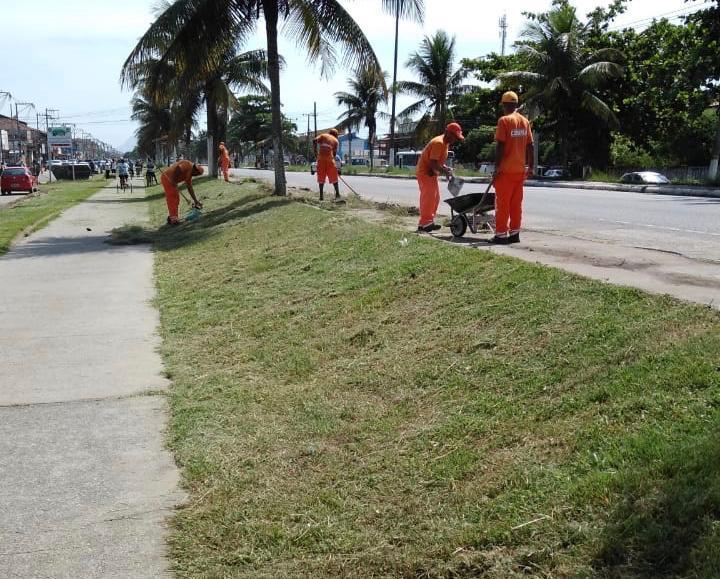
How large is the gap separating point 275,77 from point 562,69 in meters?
22.7

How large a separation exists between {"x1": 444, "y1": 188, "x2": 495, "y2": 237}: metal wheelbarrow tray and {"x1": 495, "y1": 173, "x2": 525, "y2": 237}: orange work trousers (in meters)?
0.42

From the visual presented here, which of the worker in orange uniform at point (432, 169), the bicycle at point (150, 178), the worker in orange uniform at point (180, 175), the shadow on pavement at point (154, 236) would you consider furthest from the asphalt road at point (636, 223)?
the bicycle at point (150, 178)

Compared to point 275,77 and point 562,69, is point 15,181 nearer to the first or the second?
point 562,69

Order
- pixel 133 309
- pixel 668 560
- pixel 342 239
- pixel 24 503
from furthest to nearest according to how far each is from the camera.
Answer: pixel 342 239, pixel 133 309, pixel 24 503, pixel 668 560

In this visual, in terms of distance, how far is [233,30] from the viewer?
59.3 feet

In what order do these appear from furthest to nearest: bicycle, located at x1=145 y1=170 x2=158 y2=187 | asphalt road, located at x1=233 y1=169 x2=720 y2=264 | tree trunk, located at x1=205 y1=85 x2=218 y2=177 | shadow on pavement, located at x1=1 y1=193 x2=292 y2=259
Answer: bicycle, located at x1=145 y1=170 x2=158 y2=187, tree trunk, located at x1=205 y1=85 x2=218 y2=177, shadow on pavement, located at x1=1 y1=193 x2=292 y2=259, asphalt road, located at x1=233 y1=169 x2=720 y2=264

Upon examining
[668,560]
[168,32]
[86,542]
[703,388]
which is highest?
→ [168,32]

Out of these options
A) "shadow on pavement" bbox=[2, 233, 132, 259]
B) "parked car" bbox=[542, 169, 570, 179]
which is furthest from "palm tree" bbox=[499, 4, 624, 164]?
"shadow on pavement" bbox=[2, 233, 132, 259]

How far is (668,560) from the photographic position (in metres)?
3.00

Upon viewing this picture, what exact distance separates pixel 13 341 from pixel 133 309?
184 cm

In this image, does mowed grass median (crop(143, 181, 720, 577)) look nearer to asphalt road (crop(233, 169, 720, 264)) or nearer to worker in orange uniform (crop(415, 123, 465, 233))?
worker in orange uniform (crop(415, 123, 465, 233))

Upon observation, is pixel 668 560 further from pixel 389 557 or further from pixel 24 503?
pixel 24 503

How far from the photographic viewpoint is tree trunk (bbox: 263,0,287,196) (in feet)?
59.3

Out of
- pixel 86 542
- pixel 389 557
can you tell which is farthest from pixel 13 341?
pixel 389 557
